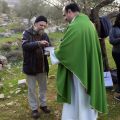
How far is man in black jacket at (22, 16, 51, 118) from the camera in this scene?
6.07 metres

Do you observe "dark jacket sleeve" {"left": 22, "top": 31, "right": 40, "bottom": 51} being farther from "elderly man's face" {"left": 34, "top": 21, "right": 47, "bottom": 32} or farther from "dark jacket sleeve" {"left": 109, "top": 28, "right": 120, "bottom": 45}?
"dark jacket sleeve" {"left": 109, "top": 28, "right": 120, "bottom": 45}

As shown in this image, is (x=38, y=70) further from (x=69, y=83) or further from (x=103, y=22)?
(x=103, y=22)

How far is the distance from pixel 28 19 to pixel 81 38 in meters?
48.4

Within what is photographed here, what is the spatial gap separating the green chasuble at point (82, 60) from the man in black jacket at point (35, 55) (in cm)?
77

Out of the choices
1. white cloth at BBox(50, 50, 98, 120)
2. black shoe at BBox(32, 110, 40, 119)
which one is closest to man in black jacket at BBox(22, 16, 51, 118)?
black shoe at BBox(32, 110, 40, 119)

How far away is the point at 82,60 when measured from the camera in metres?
5.31

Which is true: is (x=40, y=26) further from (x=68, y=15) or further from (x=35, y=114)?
(x=35, y=114)

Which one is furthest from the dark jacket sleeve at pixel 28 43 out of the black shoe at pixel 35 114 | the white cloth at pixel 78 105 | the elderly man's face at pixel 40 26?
the black shoe at pixel 35 114

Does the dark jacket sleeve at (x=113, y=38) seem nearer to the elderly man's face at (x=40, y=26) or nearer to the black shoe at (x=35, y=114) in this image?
the elderly man's face at (x=40, y=26)

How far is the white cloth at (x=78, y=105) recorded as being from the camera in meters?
5.49

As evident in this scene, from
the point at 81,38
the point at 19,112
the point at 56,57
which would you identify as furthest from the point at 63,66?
the point at 19,112

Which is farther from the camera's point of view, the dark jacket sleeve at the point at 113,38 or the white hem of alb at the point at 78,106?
the dark jacket sleeve at the point at 113,38

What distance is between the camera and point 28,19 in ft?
174

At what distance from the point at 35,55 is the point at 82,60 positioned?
123 centimetres
